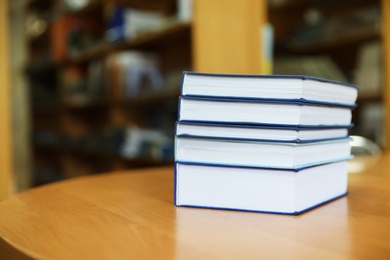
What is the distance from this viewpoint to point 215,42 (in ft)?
5.23

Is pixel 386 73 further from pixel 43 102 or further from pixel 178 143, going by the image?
pixel 43 102

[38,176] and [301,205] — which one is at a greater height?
[301,205]

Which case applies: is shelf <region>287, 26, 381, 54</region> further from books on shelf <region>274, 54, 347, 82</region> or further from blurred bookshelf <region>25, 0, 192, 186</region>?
blurred bookshelf <region>25, 0, 192, 186</region>

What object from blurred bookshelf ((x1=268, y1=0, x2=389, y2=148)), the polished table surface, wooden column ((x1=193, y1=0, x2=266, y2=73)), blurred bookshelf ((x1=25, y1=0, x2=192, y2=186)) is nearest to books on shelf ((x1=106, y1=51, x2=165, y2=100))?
blurred bookshelf ((x1=25, y1=0, x2=192, y2=186))

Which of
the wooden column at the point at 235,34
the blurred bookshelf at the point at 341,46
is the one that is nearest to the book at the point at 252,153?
the wooden column at the point at 235,34

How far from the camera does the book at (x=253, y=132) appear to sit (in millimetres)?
568

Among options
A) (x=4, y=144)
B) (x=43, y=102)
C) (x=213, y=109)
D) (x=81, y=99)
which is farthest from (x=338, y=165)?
(x=43, y=102)

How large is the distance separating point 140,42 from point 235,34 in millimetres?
1162

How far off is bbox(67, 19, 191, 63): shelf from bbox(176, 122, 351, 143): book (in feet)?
5.12

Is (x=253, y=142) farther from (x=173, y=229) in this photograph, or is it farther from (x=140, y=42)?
(x=140, y=42)

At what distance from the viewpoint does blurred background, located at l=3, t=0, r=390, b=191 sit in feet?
5.38

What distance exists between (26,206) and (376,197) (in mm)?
541

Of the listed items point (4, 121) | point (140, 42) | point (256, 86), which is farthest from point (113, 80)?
point (256, 86)

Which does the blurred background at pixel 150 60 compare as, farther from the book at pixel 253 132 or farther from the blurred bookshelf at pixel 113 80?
the book at pixel 253 132
